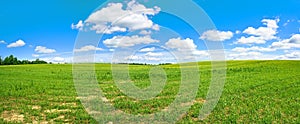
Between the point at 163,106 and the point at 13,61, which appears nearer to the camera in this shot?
the point at 163,106

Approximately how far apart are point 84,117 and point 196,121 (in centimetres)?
475

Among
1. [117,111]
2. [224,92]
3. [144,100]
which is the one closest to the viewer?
[117,111]

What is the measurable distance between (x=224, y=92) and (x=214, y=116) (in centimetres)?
770

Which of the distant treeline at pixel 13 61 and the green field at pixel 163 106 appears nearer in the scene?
the green field at pixel 163 106

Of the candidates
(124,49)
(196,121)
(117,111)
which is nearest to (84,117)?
(117,111)

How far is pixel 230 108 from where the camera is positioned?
16859 mm

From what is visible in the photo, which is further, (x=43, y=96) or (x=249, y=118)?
(x=43, y=96)

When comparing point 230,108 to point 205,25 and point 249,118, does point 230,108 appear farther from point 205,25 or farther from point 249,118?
point 205,25

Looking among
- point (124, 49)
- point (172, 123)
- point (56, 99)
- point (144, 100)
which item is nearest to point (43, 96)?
point (56, 99)

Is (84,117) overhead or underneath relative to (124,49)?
underneath

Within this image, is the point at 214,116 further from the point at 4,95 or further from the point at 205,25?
the point at 4,95

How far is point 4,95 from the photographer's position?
70.3ft

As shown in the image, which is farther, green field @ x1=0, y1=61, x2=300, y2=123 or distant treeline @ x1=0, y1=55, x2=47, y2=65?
distant treeline @ x1=0, y1=55, x2=47, y2=65

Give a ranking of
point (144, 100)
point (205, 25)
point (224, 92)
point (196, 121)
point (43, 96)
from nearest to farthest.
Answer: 1. point (205, 25)
2. point (196, 121)
3. point (144, 100)
4. point (43, 96)
5. point (224, 92)
